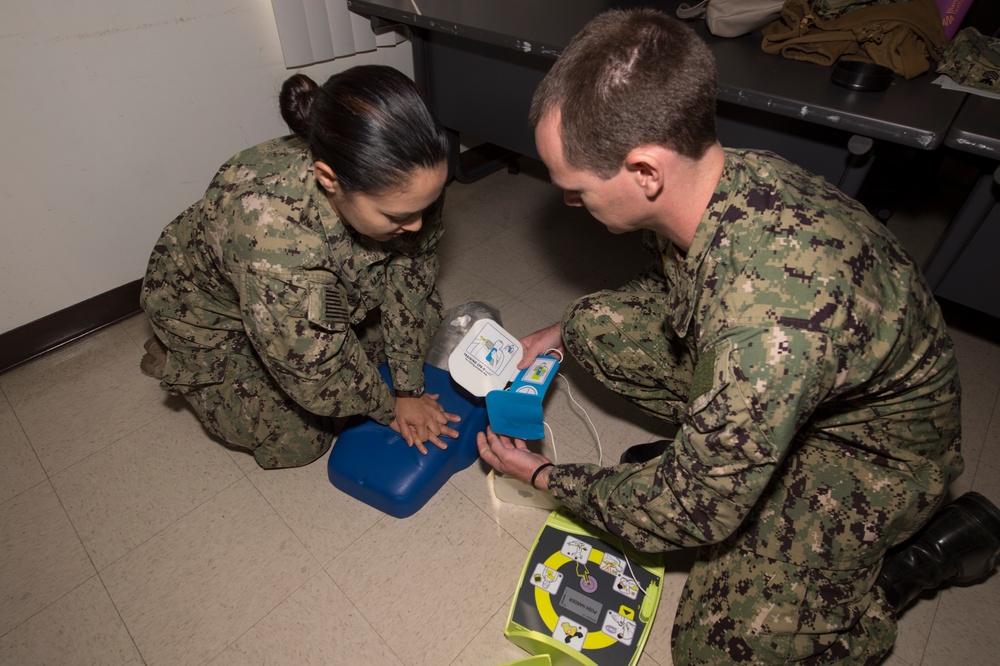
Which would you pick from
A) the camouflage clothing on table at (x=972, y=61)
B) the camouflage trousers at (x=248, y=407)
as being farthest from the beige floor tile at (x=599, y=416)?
the camouflage clothing on table at (x=972, y=61)

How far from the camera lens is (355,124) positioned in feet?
2.93

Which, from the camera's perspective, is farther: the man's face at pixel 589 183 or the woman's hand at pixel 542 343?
the woman's hand at pixel 542 343

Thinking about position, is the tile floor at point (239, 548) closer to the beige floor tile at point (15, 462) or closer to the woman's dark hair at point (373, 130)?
the beige floor tile at point (15, 462)

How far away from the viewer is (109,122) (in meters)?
1.62

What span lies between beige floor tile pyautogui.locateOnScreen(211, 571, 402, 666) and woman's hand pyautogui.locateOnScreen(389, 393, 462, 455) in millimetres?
397

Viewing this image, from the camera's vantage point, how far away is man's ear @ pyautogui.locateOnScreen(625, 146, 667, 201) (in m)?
0.79

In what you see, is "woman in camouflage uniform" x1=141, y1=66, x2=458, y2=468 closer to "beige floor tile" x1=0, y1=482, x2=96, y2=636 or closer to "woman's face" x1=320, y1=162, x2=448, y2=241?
"woman's face" x1=320, y1=162, x2=448, y2=241

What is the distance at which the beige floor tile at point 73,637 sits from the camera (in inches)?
46.8

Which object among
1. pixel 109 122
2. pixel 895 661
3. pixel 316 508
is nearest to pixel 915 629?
pixel 895 661

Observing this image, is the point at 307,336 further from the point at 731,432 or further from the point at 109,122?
the point at 109,122

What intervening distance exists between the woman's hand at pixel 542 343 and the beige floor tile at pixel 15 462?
53.0 inches

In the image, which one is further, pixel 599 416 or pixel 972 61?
pixel 599 416

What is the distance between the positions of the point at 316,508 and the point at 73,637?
0.56 metres

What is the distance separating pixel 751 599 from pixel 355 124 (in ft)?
3.67
